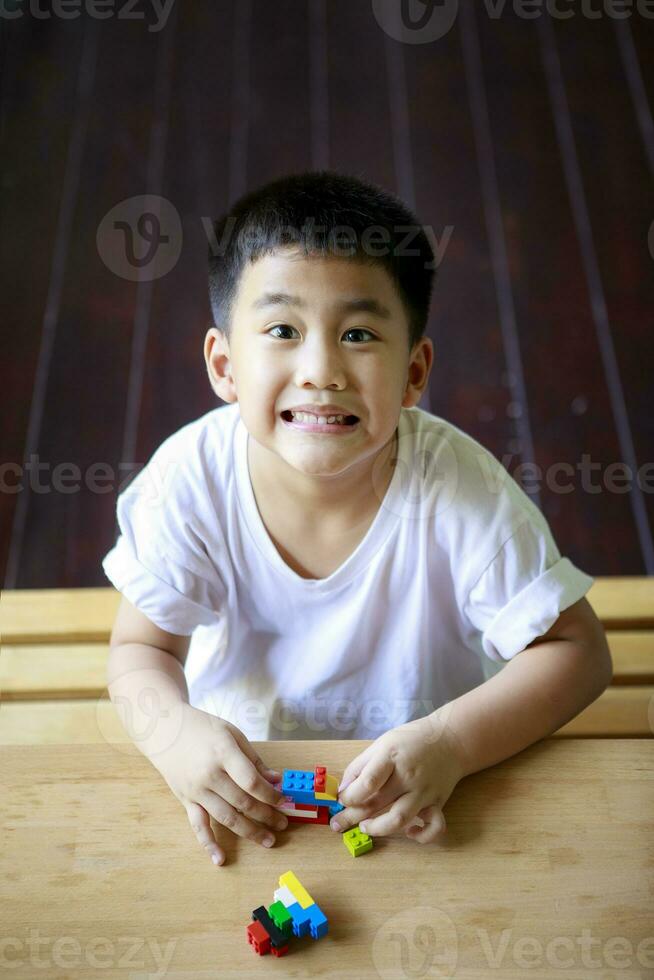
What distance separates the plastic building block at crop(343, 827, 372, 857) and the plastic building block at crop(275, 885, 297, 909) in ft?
0.18

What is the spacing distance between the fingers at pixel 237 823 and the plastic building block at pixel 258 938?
8 centimetres

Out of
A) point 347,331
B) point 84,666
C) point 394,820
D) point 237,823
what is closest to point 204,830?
point 237,823

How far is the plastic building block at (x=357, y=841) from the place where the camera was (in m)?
0.71

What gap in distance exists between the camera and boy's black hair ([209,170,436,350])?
0.84m

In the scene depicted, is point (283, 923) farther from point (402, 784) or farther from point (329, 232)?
point (329, 232)

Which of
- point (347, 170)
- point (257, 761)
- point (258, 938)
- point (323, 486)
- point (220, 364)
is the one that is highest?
point (347, 170)

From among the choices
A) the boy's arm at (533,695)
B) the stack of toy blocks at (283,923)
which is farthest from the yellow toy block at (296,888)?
the boy's arm at (533,695)

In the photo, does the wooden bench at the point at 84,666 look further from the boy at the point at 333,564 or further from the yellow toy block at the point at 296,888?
the yellow toy block at the point at 296,888

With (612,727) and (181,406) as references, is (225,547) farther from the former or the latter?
(181,406)

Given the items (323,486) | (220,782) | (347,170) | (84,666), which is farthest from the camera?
(347,170)

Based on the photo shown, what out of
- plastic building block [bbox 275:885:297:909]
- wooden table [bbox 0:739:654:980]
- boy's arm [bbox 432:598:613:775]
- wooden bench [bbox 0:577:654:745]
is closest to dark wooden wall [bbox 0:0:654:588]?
wooden bench [bbox 0:577:654:745]

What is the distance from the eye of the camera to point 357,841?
717mm

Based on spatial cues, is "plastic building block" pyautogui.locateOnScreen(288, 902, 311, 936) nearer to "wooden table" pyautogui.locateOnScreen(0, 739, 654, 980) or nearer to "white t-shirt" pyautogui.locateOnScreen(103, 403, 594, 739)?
"wooden table" pyautogui.locateOnScreen(0, 739, 654, 980)

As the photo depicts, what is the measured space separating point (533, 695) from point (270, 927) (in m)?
0.30
